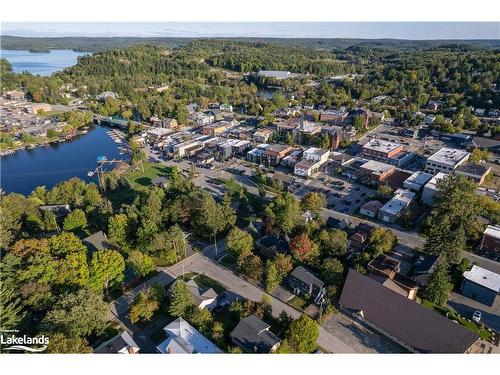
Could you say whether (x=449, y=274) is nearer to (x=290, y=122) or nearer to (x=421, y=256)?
(x=421, y=256)

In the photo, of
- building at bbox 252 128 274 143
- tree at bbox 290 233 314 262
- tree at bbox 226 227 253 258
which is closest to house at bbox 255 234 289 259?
tree at bbox 290 233 314 262

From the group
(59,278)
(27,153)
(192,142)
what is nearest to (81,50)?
(27,153)

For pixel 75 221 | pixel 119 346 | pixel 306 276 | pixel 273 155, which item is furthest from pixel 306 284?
pixel 273 155

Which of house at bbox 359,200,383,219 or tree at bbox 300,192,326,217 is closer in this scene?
tree at bbox 300,192,326,217

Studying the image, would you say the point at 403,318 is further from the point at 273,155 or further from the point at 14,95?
the point at 14,95

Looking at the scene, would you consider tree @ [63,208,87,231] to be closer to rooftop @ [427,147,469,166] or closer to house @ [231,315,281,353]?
house @ [231,315,281,353]

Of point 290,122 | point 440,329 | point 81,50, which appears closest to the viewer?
point 440,329
